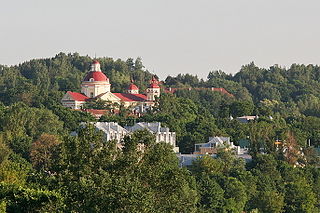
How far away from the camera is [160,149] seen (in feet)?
110

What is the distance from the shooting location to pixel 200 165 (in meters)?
61.1

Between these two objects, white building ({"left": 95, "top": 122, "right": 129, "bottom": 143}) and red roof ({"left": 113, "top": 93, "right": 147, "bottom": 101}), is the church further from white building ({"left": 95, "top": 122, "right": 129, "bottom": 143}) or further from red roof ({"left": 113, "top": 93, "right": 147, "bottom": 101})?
white building ({"left": 95, "top": 122, "right": 129, "bottom": 143})

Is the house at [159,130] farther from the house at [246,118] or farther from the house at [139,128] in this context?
the house at [246,118]

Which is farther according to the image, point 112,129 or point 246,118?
point 246,118

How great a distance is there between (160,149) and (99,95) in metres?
56.7

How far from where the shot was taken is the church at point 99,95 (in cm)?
8800

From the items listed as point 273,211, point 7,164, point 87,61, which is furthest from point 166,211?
point 87,61

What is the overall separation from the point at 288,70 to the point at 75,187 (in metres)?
111

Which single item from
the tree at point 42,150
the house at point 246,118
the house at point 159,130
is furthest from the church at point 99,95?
the tree at point 42,150

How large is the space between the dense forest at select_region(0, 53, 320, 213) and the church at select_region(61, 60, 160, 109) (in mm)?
1541

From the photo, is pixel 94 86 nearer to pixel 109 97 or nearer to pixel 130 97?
pixel 109 97

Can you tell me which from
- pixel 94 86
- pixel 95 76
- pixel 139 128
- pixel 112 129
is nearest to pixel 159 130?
pixel 139 128

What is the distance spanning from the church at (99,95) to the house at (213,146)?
15.0 meters

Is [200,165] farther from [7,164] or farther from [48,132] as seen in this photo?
[7,164]
